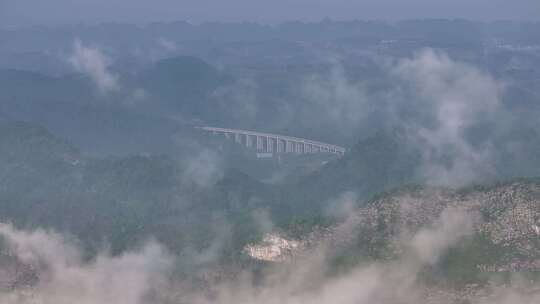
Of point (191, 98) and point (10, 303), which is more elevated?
point (10, 303)

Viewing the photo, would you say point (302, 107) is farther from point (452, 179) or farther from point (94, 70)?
point (452, 179)

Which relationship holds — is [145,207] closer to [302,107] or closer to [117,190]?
[117,190]

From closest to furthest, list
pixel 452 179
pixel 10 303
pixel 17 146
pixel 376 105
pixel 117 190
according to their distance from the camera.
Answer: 1. pixel 10 303
2. pixel 452 179
3. pixel 117 190
4. pixel 17 146
5. pixel 376 105

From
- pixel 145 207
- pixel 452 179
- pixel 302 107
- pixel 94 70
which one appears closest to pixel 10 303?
pixel 145 207

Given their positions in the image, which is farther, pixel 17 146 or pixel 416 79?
pixel 416 79

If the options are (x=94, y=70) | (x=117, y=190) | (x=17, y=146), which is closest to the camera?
(x=117, y=190)

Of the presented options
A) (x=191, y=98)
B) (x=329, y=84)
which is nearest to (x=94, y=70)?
(x=191, y=98)
